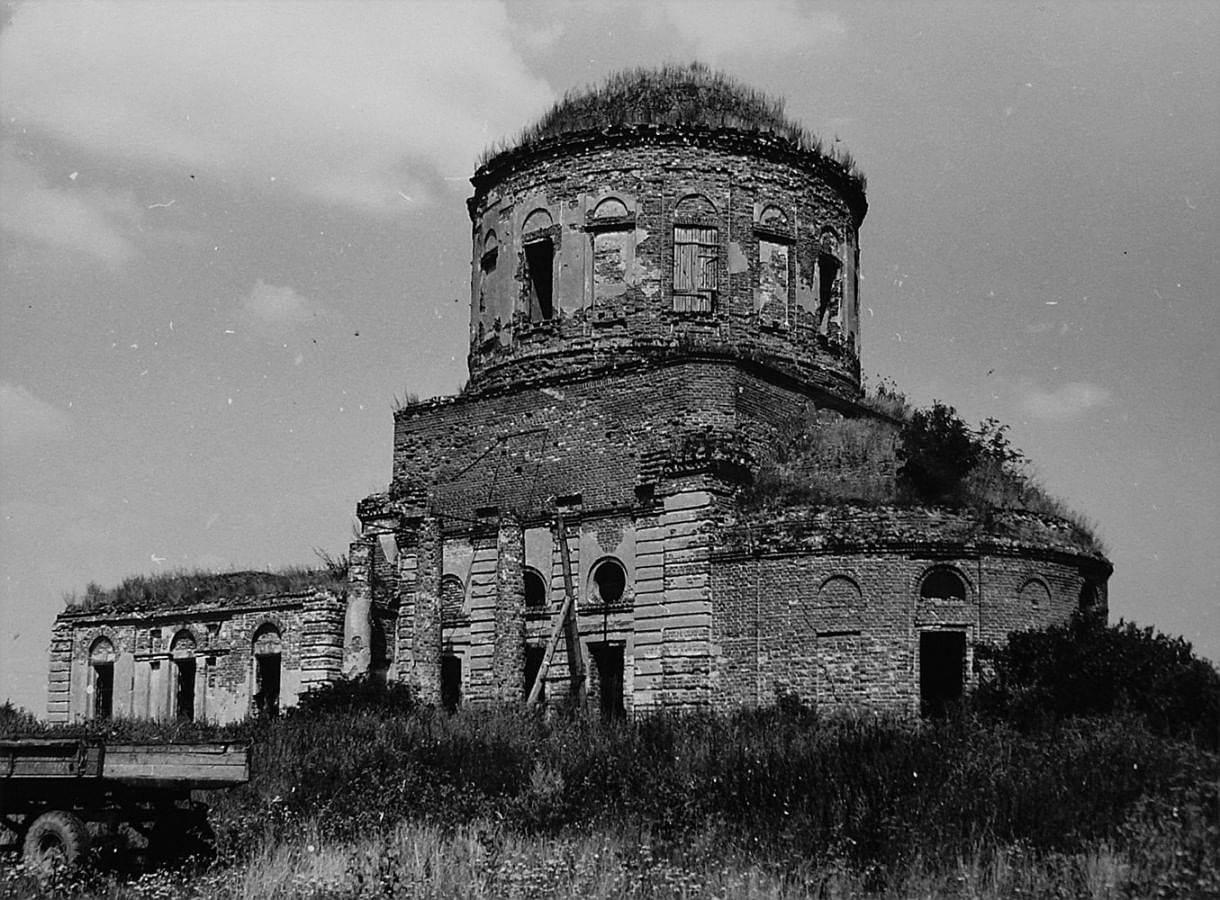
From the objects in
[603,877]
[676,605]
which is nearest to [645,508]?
[676,605]

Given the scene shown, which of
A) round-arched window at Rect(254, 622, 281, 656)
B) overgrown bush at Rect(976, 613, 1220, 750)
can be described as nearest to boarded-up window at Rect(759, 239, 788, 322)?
overgrown bush at Rect(976, 613, 1220, 750)

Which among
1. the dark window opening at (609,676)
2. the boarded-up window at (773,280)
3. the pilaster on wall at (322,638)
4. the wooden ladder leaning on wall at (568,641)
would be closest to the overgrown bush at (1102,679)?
the dark window opening at (609,676)

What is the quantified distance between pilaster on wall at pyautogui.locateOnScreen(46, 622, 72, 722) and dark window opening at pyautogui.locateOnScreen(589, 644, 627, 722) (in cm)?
1196

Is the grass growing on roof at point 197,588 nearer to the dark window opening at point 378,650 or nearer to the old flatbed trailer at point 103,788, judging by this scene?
the dark window opening at point 378,650

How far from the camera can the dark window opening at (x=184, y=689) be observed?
2738 centimetres

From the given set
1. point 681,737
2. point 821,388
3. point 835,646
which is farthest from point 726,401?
point 681,737

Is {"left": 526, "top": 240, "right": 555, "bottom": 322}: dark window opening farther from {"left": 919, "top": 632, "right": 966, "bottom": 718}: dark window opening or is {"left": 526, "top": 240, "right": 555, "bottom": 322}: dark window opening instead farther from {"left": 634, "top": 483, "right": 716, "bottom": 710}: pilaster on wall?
{"left": 919, "top": 632, "right": 966, "bottom": 718}: dark window opening

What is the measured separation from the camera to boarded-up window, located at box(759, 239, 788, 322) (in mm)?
25094

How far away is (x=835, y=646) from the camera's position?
2033 cm

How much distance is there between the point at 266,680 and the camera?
26.1 m

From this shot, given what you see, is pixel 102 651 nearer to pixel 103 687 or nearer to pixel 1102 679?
pixel 103 687

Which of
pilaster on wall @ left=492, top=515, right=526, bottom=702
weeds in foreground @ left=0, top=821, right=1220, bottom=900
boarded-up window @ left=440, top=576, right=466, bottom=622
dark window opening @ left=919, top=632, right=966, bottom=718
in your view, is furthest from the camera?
boarded-up window @ left=440, top=576, right=466, bottom=622

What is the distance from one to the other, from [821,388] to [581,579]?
523 centimetres

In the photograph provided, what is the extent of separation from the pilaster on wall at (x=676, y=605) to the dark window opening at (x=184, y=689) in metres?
9.86
